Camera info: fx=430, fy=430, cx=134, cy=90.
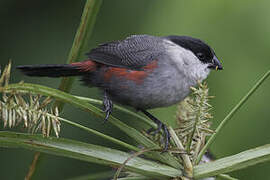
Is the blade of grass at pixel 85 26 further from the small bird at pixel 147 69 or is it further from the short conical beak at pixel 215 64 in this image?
the short conical beak at pixel 215 64

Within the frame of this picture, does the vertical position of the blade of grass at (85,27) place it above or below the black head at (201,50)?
above

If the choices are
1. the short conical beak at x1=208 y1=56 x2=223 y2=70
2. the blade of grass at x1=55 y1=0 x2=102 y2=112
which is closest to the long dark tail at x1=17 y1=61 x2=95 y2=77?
the blade of grass at x1=55 y1=0 x2=102 y2=112

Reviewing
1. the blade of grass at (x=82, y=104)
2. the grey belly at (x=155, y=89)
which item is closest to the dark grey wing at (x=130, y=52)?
the grey belly at (x=155, y=89)

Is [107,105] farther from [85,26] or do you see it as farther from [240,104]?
[240,104]

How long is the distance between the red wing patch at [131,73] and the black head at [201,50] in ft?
0.71

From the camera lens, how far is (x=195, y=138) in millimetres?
1725

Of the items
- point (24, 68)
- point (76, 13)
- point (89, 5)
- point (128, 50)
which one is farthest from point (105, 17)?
point (89, 5)

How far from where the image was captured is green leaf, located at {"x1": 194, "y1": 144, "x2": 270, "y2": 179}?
1.51 m

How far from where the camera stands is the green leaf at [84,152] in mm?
1403

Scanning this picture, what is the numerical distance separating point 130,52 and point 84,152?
112 centimetres

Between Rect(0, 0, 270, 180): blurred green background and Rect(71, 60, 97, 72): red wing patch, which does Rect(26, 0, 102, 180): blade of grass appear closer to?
Rect(71, 60, 97, 72): red wing patch

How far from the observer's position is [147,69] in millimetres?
2383

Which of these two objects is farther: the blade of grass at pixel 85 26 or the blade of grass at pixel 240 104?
the blade of grass at pixel 85 26

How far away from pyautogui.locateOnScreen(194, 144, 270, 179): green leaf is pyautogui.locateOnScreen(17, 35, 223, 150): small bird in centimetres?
76
